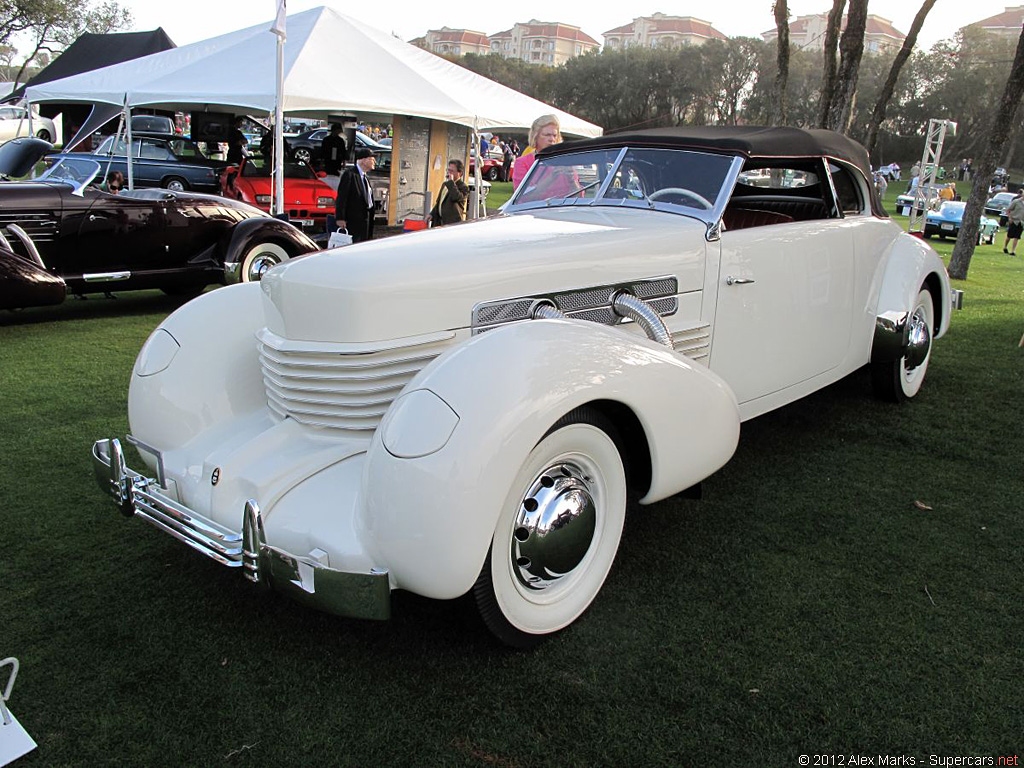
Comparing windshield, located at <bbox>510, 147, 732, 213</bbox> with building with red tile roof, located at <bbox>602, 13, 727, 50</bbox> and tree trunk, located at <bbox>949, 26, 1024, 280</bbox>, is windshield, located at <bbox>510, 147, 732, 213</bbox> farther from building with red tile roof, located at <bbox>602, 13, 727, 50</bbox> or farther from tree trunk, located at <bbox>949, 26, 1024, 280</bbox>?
building with red tile roof, located at <bbox>602, 13, 727, 50</bbox>

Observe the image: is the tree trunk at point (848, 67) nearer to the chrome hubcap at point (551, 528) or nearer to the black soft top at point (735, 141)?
the black soft top at point (735, 141)

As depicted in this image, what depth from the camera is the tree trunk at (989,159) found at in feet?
34.6

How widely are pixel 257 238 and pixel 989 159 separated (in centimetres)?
1013

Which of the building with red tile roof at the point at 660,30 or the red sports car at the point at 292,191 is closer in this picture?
the red sports car at the point at 292,191

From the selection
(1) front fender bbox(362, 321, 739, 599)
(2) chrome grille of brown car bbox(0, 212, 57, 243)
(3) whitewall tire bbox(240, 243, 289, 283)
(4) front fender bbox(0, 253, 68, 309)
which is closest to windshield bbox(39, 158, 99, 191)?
(2) chrome grille of brown car bbox(0, 212, 57, 243)

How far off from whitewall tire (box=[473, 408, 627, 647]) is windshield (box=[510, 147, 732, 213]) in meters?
1.53

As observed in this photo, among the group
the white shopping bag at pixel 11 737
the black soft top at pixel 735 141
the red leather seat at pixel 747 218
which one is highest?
the black soft top at pixel 735 141

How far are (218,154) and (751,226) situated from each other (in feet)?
A: 65.1

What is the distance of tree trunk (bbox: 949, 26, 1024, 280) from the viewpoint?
1055cm

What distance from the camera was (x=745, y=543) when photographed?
3.29 meters

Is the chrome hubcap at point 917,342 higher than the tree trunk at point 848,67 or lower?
lower

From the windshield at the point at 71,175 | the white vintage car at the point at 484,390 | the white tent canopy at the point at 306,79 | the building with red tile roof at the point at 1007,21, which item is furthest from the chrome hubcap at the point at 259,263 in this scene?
the building with red tile roof at the point at 1007,21

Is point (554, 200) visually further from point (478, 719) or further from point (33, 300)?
point (33, 300)

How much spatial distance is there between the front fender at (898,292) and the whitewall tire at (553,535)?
2.77m
